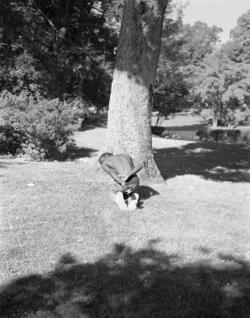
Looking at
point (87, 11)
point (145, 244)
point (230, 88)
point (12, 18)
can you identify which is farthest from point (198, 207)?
point (87, 11)

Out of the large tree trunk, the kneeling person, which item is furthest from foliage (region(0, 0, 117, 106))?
the kneeling person

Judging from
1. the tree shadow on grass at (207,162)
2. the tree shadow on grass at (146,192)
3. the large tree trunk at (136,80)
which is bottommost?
the tree shadow on grass at (207,162)

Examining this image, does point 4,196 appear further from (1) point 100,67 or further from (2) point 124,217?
(1) point 100,67

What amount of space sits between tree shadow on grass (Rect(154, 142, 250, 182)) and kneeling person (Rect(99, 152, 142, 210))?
2808 millimetres

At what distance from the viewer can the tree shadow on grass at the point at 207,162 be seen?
36.7ft

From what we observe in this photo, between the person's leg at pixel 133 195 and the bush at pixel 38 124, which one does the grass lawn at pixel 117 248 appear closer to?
the person's leg at pixel 133 195

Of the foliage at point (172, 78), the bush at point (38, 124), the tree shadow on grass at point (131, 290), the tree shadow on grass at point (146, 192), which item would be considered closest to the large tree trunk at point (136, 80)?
the tree shadow on grass at point (146, 192)

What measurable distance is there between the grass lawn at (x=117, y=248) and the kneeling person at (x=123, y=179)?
9.0 inches

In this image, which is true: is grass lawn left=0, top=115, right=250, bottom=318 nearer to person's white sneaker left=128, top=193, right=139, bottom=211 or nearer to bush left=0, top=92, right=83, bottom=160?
person's white sneaker left=128, top=193, right=139, bottom=211

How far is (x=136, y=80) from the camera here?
28.3 feet

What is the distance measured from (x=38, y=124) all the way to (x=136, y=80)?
347 centimetres

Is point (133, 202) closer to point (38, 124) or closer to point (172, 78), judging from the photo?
point (38, 124)

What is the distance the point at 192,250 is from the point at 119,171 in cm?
201

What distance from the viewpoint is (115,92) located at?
8.87 meters
